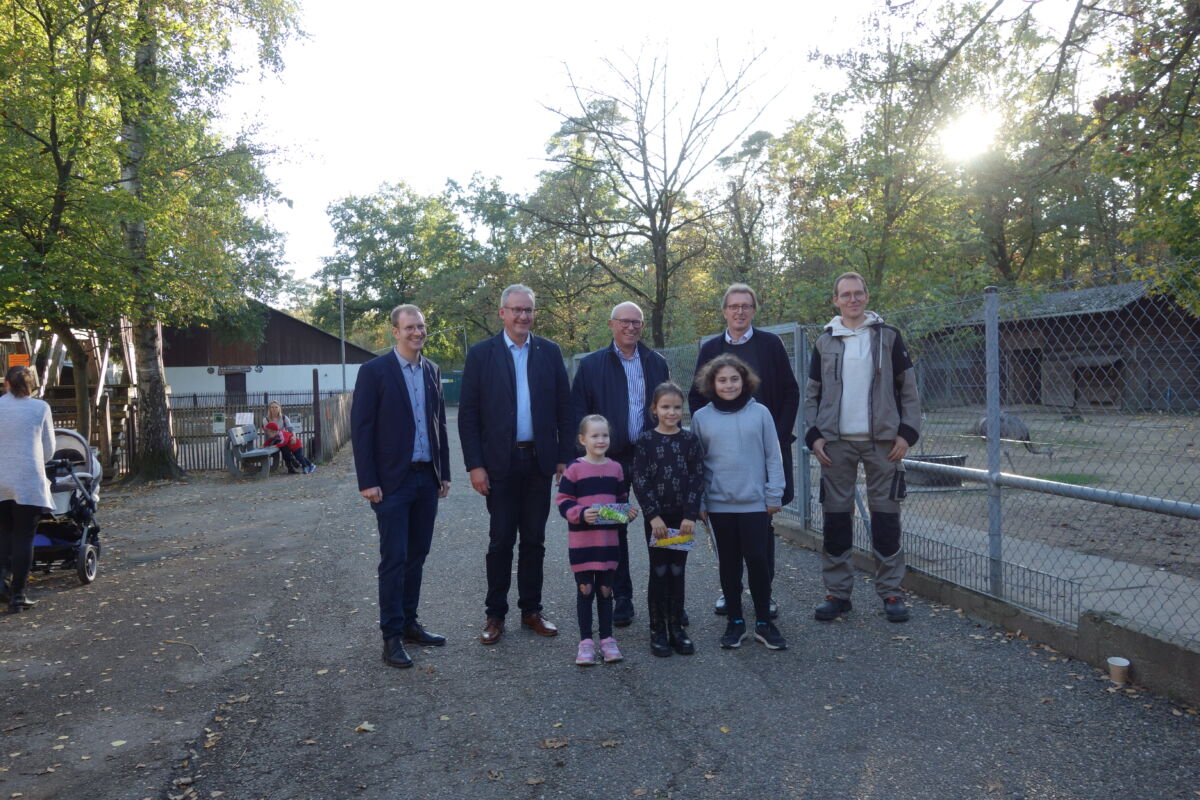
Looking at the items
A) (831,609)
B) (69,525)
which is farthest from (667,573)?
(69,525)

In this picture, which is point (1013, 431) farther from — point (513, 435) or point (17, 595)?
point (17, 595)

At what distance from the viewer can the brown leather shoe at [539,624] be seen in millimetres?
5445

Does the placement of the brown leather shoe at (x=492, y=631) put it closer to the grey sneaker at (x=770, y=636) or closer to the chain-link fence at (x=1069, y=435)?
the grey sneaker at (x=770, y=636)

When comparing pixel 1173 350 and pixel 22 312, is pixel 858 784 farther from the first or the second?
pixel 22 312

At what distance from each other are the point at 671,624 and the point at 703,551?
2975 mm

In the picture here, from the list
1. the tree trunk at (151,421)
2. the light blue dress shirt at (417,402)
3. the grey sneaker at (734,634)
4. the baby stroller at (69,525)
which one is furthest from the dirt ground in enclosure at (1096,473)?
the tree trunk at (151,421)

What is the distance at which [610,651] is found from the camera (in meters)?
4.85

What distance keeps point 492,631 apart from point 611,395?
64.3 inches

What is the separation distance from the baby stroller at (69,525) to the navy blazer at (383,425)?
398 cm

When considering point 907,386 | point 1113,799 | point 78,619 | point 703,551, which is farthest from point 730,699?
point 78,619

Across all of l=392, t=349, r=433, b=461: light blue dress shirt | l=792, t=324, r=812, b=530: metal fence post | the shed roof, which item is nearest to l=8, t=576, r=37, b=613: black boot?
l=392, t=349, r=433, b=461: light blue dress shirt

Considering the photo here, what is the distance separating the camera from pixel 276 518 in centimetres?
1162

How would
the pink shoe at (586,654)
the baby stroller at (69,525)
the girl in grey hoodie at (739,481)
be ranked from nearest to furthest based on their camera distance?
the pink shoe at (586,654) → the girl in grey hoodie at (739,481) → the baby stroller at (69,525)

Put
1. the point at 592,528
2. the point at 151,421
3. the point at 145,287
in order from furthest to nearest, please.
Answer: the point at 151,421, the point at 145,287, the point at 592,528
